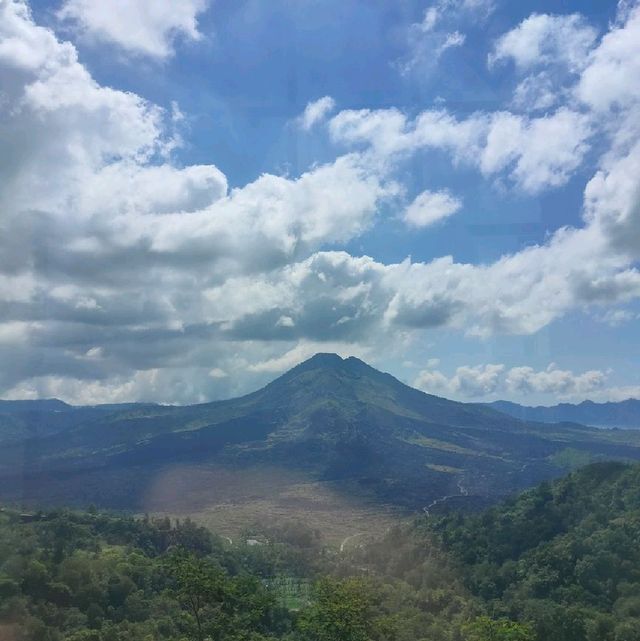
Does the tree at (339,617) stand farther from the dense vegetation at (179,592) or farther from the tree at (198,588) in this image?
the tree at (198,588)

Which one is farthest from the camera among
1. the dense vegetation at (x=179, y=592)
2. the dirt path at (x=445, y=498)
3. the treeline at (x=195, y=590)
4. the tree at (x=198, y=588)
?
the dirt path at (x=445, y=498)

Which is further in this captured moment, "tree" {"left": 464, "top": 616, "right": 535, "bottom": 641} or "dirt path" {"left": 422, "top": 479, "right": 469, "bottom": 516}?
"dirt path" {"left": 422, "top": 479, "right": 469, "bottom": 516}

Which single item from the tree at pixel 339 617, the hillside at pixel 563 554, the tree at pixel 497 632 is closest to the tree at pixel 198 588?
the tree at pixel 339 617

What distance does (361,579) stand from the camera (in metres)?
52.3

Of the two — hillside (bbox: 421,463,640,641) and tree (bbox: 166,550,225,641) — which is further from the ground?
tree (bbox: 166,550,225,641)

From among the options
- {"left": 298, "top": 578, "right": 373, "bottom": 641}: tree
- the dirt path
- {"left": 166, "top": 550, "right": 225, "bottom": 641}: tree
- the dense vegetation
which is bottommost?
the dirt path

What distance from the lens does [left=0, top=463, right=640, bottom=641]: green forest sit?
32.7m

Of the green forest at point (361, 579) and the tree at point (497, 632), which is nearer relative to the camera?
the tree at point (497, 632)

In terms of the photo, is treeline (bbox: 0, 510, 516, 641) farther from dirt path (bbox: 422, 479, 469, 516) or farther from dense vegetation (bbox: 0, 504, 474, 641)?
dirt path (bbox: 422, 479, 469, 516)

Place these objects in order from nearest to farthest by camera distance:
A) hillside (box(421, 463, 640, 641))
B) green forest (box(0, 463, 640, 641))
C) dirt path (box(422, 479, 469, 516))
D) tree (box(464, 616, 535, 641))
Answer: tree (box(464, 616, 535, 641)), green forest (box(0, 463, 640, 641)), hillside (box(421, 463, 640, 641)), dirt path (box(422, 479, 469, 516))

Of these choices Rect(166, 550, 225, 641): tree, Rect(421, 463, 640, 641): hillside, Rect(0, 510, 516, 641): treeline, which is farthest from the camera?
Rect(421, 463, 640, 641): hillside

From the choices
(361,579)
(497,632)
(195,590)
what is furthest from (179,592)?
(361,579)

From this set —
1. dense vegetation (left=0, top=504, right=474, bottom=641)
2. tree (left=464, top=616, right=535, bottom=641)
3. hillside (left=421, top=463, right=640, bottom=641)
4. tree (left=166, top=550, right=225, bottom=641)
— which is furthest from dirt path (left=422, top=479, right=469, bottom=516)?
tree (left=166, top=550, right=225, bottom=641)

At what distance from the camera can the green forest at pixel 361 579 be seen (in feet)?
107
